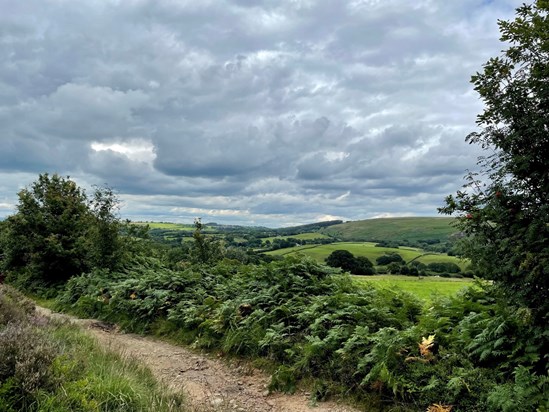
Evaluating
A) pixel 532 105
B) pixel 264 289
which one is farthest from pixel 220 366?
pixel 532 105

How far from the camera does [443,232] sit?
14988cm

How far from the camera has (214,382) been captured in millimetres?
8117

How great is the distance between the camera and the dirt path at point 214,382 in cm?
679

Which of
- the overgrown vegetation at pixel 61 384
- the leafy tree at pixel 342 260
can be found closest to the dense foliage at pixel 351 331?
the overgrown vegetation at pixel 61 384

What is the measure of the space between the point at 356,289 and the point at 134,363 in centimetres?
561

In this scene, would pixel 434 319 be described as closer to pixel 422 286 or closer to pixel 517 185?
pixel 517 185

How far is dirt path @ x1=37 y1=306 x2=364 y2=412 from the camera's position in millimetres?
6786

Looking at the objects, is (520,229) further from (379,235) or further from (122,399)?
(379,235)

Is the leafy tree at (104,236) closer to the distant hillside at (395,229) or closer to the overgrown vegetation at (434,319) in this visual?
the overgrown vegetation at (434,319)

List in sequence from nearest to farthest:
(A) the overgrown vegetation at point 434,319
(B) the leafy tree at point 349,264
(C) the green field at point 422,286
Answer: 1. (A) the overgrown vegetation at point 434,319
2. (C) the green field at point 422,286
3. (B) the leafy tree at point 349,264

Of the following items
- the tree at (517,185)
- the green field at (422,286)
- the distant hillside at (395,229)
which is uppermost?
the tree at (517,185)

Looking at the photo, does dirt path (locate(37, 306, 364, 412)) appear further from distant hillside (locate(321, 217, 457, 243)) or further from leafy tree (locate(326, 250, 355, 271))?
distant hillside (locate(321, 217, 457, 243))

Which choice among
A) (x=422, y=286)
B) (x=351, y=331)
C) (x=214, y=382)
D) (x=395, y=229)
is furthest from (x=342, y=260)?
(x=395, y=229)

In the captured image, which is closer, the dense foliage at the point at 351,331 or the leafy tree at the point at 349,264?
the dense foliage at the point at 351,331
